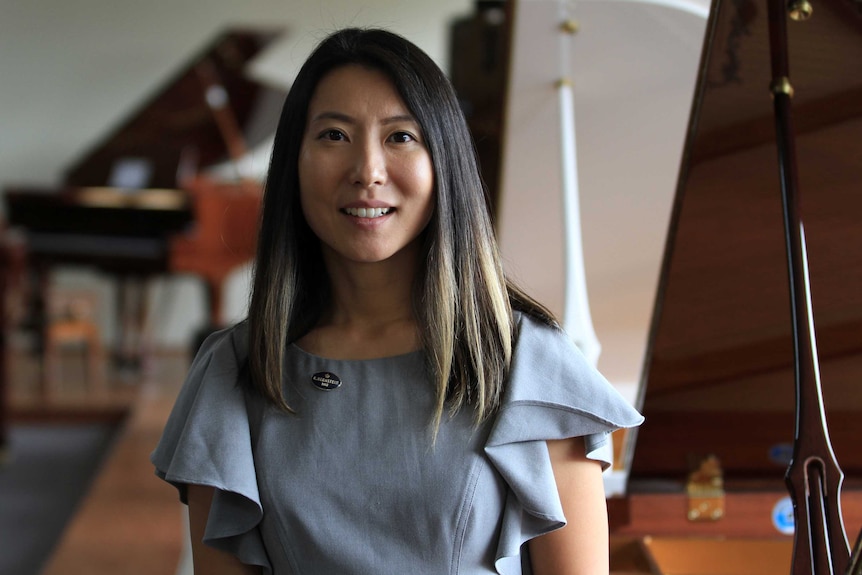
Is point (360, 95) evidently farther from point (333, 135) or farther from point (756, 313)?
point (756, 313)

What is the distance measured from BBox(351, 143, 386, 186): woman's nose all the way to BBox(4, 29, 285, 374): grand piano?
14.4 ft

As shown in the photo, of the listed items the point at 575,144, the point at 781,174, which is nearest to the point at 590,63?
the point at 575,144

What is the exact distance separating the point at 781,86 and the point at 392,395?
578 mm

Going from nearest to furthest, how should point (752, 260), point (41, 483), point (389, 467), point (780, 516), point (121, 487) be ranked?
point (389, 467) < point (752, 260) < point (780, 516) < point (121, 487) < point (41, 483)

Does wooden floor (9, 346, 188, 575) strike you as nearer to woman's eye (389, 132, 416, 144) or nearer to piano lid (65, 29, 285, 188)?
piano lid (65, 29, 285, 188)

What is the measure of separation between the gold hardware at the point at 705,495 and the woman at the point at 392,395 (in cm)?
40

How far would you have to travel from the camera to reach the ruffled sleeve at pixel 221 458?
109 centimetres

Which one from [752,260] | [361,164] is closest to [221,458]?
[361,164]

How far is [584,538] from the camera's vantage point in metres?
1.13

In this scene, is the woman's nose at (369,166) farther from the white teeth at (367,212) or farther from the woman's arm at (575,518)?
the woman's arm at (575,518)

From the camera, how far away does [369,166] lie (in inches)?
43.4

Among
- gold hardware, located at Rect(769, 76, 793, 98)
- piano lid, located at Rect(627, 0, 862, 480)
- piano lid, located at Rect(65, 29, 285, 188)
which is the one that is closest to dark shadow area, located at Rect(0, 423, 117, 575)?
piano lid, located at Rect(65, 29, 285, 188)

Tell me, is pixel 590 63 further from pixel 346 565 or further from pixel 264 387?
pixel 346 565

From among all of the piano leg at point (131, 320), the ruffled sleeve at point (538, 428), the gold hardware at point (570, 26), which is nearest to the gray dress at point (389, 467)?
the ruffled sleeve at point (538, 428)
